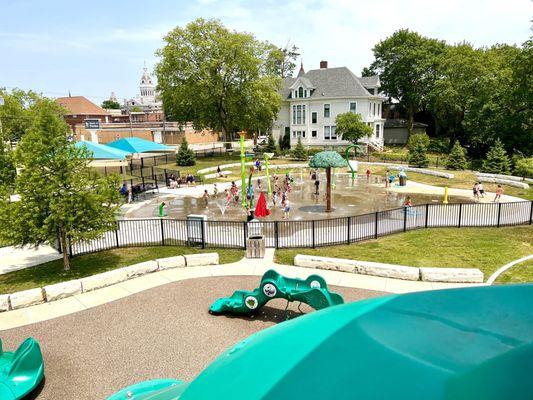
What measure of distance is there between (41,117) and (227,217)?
484 inches

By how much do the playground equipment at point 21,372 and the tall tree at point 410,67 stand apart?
219ft

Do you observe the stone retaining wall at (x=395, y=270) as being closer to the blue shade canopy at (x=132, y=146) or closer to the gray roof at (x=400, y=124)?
the blue shade canopy at (x=132, y=146)

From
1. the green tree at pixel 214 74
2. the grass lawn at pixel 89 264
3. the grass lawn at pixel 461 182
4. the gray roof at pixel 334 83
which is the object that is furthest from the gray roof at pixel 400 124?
the grass lawn at pixel 89 264

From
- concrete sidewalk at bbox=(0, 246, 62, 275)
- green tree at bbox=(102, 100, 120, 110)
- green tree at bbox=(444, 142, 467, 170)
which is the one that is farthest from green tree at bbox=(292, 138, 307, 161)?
green tree at bbox=(102, 100, 120, 110)

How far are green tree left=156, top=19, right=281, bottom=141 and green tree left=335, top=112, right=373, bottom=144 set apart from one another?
8.64 metres

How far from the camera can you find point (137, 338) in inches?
408

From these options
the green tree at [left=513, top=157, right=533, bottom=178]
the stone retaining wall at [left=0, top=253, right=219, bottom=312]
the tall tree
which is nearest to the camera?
the stone retaining wall at [left=0, top=253, right=219, bottom=312]

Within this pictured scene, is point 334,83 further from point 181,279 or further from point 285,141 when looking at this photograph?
point 181,279

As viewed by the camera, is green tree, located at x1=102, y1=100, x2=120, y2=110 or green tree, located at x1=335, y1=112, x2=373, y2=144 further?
green tree, located at x1=102, y1=100, x2=120, y2=110

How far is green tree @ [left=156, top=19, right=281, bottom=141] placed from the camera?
53562 millimetres

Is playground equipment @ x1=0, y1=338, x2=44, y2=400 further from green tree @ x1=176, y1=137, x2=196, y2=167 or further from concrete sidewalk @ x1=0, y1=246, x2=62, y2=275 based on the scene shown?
green tree @ x1=176, y1=137, x2=196, y2=167

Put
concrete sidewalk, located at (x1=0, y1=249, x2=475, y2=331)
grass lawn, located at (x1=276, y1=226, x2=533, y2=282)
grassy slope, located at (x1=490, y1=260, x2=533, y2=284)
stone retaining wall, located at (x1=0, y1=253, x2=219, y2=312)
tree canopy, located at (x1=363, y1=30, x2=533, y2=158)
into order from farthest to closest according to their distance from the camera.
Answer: tree canopy, located at (x1=363, y1=30, x2=533, y2=158)
grass lawn, located at (x1=276, y1=226, x2=533, y2=282)
grassy slope, located at (x1=490, y1=260, x2=533, y2=284)
stone retaining wall, located at (x1=0, y1=253, x2=219, y2=312)
concrete sidewalk, located at (x1=0, y1=249, x2=475, y2=331)

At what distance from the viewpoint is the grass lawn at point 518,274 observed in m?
13.9

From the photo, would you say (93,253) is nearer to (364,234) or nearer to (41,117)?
(41,117)
